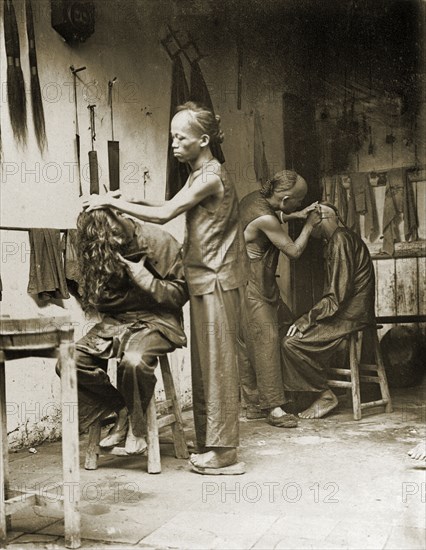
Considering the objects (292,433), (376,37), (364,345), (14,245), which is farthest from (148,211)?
(376,37)

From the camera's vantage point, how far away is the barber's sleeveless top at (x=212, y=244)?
3906 millimetres

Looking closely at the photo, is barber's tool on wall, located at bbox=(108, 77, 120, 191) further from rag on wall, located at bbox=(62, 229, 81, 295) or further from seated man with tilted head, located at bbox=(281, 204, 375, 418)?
seated man with tilted head, located at bbox=(281, 204, 375, 418)

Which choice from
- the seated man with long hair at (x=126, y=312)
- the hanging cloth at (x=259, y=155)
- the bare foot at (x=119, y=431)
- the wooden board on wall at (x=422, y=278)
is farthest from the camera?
the wooden board on wall at (x=422, y=278)

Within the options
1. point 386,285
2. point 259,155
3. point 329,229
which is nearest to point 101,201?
point 329,229

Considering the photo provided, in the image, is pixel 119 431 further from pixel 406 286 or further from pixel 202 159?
pixel 406 286

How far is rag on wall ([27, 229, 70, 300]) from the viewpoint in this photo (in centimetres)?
443

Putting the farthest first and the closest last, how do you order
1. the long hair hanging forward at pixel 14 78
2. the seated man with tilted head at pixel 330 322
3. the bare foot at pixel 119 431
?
the seated man with tilted head at pixel 330 322 → the long hair hanging forward at pixel 14 78 → the bare foot at pixel 119 431

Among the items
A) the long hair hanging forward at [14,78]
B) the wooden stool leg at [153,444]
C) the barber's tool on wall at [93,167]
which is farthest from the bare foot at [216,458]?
the long hair hanging forward at [14,78]

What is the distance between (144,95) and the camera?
17.5 ft

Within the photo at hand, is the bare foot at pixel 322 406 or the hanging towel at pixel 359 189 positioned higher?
the hanging towel at pixel 359 189

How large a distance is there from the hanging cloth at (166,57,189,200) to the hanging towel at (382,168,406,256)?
6.80 ft

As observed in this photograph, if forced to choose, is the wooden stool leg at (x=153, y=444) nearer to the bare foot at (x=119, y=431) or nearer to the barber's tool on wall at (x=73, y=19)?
the bare foot at (x=119, y=431)

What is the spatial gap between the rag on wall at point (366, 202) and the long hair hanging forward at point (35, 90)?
3.23 metres

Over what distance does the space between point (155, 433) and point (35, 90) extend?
88.0 inches
